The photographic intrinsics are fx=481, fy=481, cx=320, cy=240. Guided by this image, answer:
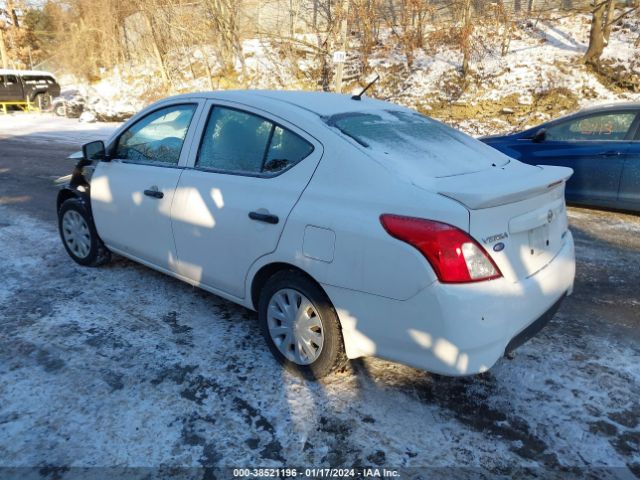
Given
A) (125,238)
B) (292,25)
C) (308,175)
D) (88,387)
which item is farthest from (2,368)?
(292,25)

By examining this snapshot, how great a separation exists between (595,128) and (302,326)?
5538 millimetres

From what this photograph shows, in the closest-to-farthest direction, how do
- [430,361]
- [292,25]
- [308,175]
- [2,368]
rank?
[430,361] < [308,175] < [2,368] < [292,25]

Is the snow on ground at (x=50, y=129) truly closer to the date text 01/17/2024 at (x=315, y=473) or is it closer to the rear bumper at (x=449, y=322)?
the rear bumper at (x=449, y=322)

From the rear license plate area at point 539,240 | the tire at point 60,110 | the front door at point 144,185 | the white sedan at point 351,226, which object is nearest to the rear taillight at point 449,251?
the white sedan at point 351,226

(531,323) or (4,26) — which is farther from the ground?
(4,26)

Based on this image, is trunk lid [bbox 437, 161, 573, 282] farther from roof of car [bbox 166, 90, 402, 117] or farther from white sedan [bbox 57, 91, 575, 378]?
roof of car [bbox 166, 90, 402, 117]

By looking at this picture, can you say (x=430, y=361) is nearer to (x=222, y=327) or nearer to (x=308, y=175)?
(x=308, y=175)

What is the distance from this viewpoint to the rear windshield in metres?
2.67

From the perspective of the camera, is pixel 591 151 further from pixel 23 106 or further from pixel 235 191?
pixel 23 106

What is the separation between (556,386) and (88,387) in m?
2.72

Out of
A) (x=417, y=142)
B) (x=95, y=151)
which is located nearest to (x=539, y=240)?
(x=417, y=142)

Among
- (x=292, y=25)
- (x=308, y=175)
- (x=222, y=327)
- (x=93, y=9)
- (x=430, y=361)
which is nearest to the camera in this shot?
(x=430, y=361)

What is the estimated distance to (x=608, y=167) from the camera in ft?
20.1

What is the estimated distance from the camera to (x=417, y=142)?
290 centimetres
